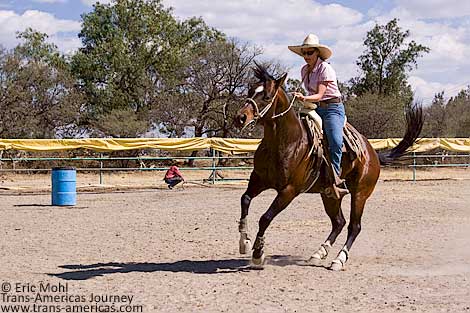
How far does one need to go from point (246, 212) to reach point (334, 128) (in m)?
1.53

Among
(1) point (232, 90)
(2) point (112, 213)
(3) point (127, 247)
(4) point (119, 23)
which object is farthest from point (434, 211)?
(4) point (119, 23)

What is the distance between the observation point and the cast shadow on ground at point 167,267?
7.63 metres

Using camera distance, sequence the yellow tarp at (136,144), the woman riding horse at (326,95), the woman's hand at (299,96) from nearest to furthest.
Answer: the woman's hand at (299,96) → the woman riding horse at (326,95) → the yellow tarp at (136,144)

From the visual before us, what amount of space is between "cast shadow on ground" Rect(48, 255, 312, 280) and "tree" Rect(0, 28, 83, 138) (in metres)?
31.1

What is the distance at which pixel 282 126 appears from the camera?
8.12 metres

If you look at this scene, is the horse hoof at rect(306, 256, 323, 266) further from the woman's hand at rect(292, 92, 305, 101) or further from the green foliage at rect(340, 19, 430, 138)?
the green foliage at rect(340, 19, 430, 138)

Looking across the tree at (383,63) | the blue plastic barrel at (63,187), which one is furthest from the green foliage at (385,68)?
the blue plastic barrel at (63,187)

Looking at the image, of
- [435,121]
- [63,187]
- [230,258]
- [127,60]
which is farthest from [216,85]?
[230,258]

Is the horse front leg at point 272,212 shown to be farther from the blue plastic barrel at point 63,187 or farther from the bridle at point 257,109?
the blue plastic barrel at point 63,187

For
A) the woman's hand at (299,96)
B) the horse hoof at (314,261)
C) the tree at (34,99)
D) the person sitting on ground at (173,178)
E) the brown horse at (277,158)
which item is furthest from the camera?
the tree at (34,99)

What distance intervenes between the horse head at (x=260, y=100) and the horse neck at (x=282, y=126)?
0.07 metres

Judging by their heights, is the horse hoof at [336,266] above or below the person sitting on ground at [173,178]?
below

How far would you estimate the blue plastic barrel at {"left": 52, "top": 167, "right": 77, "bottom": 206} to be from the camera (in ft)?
55.0

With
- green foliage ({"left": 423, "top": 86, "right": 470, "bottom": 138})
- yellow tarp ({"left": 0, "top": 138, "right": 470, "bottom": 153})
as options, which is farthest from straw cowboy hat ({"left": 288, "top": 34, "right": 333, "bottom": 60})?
green foliage ({"left": 423, "top": 86, "right": 470, "bottom": 138})
